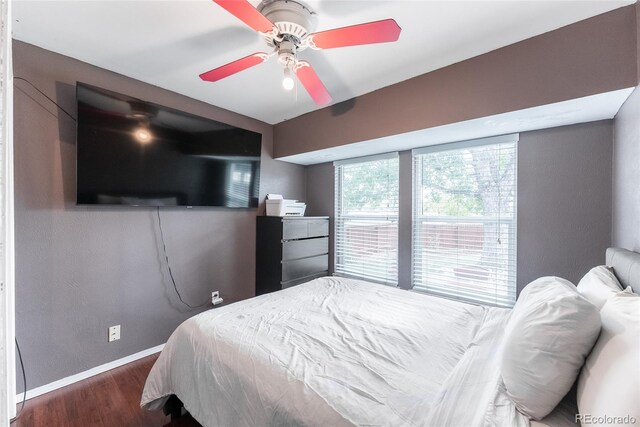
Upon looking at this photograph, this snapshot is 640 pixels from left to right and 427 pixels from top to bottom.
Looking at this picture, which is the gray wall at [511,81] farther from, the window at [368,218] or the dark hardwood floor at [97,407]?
the dark hardwood floor at [97,407]

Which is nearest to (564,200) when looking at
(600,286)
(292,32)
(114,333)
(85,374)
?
(600,286)

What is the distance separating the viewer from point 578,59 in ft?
5.12

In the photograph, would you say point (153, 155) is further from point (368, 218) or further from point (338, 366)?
point (368, 218)

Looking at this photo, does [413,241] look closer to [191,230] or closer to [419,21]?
[419,21]

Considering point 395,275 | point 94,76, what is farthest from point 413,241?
point 94,76

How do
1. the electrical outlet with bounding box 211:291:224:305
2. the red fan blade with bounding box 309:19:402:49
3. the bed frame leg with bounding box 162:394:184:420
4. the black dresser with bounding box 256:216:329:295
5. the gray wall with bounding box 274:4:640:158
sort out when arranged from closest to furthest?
the red fan blade with bounding box 309:19:402:49
the gray wall with bounding box 274:4:640:158
the bed frame leg with bounding box 162:394:184:420
the electrical outlet with bounding box 211:291:224:305
the black dresser with bounding box 256:216:329:295

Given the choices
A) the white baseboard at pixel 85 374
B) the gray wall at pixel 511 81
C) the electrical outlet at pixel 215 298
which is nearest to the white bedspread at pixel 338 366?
the white baseboard at pixel 85 374

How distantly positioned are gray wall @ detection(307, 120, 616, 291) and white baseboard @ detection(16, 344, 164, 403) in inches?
131

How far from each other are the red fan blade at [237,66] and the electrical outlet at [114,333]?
6.97ft

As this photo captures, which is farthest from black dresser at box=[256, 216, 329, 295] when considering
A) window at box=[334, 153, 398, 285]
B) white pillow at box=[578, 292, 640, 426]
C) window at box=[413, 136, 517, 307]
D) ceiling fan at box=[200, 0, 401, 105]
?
white pillow at box=[578, 292, 640, 426]

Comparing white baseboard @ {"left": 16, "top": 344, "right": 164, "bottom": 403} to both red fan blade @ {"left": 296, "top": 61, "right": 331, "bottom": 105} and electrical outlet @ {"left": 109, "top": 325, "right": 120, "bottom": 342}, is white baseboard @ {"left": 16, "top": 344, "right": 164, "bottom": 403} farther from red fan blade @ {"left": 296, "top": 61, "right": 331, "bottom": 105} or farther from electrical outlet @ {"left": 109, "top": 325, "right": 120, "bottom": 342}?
red fan blade @ {"left": 296, "top": 61, "right": 331, "bottom": 105}

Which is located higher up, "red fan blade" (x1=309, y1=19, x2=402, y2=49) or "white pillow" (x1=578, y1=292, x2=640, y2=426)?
"red fan blade" (x1=309, y1=19, x2=402, y2=49)

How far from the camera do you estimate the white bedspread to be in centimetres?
92

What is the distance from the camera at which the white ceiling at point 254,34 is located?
4.84 ft
